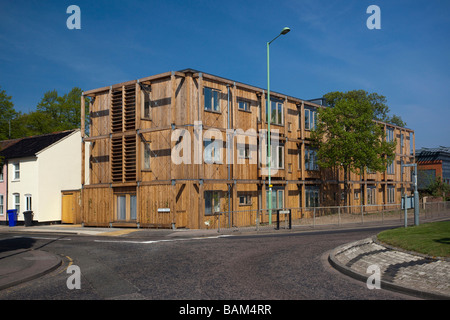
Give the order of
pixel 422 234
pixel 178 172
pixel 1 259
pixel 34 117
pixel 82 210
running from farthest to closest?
pixel 34 117, pixel 82 210, pixel 178 172, pixel 422 234, pixel 1 259

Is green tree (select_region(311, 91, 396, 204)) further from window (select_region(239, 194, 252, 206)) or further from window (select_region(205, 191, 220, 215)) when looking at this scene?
window (select_region(205, 191, 220, 215))

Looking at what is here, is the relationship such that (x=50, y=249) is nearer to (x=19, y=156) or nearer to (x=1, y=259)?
(x=1, y=259)

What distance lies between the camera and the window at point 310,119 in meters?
35.9

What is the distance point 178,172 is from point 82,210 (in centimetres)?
926

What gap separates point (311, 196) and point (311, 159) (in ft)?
10.7

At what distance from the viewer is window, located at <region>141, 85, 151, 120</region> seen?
27.7 metres

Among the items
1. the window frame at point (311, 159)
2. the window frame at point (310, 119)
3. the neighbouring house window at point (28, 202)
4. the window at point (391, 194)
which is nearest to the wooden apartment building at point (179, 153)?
the window frame at point (310, 119)

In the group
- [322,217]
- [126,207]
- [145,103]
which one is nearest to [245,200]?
[322,217]

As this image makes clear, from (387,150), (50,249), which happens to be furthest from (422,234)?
(387,150)

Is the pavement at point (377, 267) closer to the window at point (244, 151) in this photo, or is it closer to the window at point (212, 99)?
the window at point (244, 151)

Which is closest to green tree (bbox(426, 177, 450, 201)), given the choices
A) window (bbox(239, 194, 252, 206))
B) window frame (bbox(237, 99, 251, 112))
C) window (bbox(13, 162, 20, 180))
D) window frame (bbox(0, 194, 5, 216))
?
A: window (bbox(239, 194, 252, 206))

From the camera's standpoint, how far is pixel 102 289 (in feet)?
29.8

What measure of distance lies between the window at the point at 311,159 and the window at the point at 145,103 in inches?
577

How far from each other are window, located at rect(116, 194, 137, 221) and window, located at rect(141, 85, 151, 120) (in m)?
5.47
